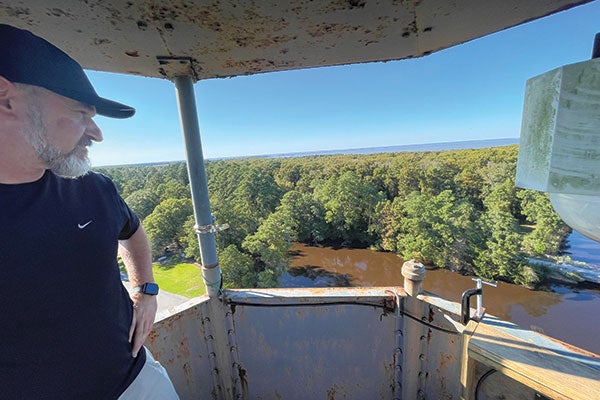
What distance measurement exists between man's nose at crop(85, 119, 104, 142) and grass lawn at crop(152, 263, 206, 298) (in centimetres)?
1173

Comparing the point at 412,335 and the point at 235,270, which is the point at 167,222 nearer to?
the point at 235,270

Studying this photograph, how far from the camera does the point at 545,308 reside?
35.2 feet

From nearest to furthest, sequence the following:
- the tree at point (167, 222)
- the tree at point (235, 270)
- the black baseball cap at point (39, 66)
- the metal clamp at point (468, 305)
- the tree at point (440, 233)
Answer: the black baseball cap at point (39, 66)
the metal clamp at point (468, 305)
the tree at point (235, 270)
the tree at point (440, 233)
the tree at point (167, 222)

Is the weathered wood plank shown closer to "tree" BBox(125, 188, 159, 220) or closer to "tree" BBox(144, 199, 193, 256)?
"tree" BBox(144, 199, 193, 256)

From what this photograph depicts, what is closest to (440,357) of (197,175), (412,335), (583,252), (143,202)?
(412,335)

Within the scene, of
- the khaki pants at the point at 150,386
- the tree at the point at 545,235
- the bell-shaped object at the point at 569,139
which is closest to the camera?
the bell-shaped object at the point at 569,139

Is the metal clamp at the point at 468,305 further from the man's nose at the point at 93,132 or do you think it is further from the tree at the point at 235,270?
the tree at the point at 235,270

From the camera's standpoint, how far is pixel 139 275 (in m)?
1.12

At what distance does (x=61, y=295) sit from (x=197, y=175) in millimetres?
805

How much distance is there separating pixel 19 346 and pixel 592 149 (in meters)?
1.27

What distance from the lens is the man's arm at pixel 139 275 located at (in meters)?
1.00

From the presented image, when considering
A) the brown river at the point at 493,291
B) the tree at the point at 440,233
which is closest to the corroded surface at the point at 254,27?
the brown river at the point at 493,291

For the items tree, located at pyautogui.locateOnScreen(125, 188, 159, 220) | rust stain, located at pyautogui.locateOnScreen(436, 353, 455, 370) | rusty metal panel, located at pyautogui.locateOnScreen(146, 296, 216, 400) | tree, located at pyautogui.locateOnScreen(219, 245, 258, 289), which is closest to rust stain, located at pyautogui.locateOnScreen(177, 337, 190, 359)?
rusty metal panel, located at pyautogui.locateOnScreen(146, 296, 216, 400)

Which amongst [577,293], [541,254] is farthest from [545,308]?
[541,254]
